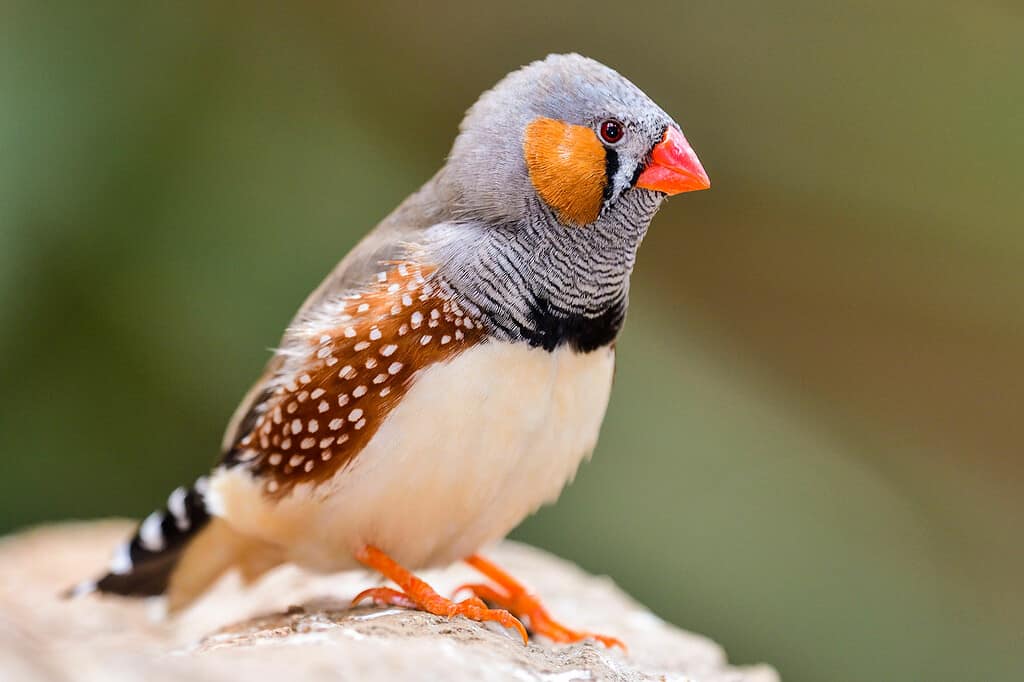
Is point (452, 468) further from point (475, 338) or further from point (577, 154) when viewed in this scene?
point (577, 154)

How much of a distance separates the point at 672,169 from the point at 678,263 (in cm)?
265

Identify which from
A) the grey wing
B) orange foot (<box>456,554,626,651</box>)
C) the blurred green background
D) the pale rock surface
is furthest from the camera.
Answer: the blurred green background

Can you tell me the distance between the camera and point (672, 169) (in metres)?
2.24

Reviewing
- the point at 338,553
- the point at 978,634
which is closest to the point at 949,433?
the point at 978,634

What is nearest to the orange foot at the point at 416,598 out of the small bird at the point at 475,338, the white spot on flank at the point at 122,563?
the small bird at the point at 475,338

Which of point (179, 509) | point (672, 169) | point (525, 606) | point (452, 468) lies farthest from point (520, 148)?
point (179, 509)

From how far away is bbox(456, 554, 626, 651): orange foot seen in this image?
2662 mm

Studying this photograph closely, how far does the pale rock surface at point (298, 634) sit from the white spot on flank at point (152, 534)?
0.76 feet

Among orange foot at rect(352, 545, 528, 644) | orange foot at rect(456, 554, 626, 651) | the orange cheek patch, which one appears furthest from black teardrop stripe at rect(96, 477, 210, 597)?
the orange cheek patch

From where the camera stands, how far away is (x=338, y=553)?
253cm

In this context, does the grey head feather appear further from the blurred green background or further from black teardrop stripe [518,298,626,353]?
the blurred green background

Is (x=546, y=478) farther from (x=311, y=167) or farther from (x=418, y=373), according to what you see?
(x=311, y=167)

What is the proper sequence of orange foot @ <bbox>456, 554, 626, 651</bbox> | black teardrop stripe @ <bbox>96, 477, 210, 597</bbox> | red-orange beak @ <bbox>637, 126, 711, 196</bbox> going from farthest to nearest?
black teardrop stripe @ <bbox>96, 477, 210, 597</bbox>
orange foot @ <bbox>456, 554, 626, 651</bbox>
red-orange beak @ <bbox>637, 126, 711, 196</bbox>

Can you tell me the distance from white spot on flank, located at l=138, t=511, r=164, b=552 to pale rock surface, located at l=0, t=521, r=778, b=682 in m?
0.23
